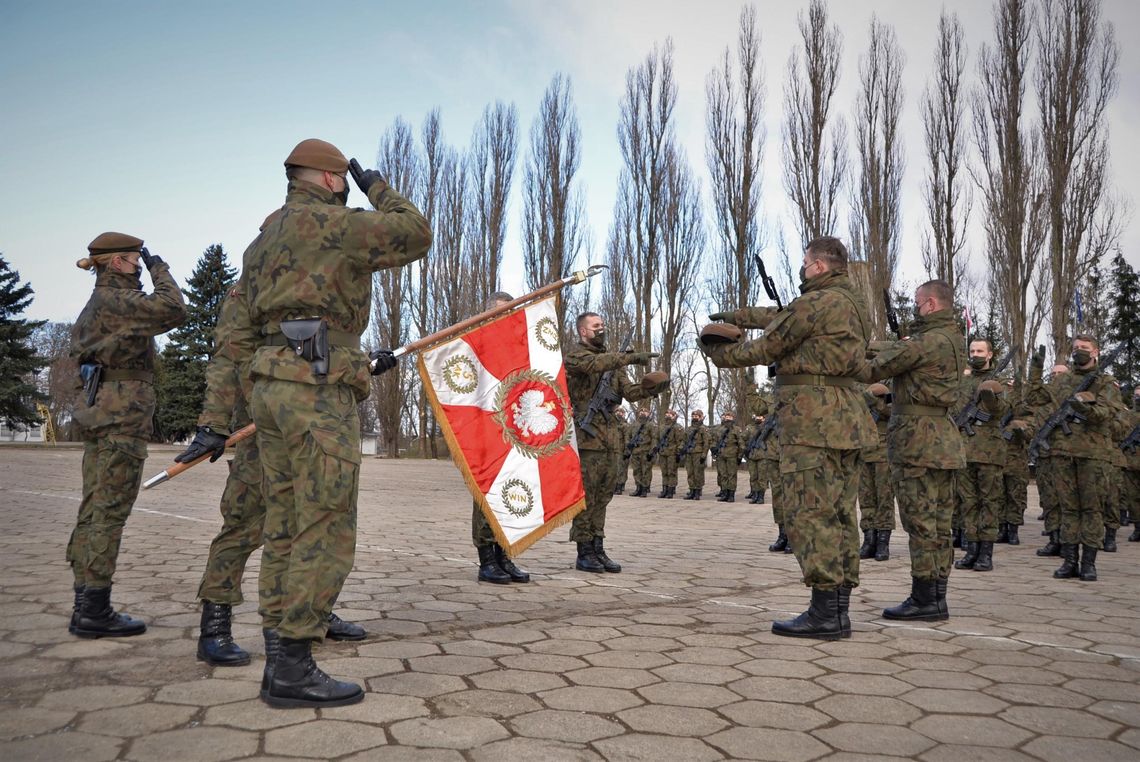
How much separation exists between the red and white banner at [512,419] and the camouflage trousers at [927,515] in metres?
2.23

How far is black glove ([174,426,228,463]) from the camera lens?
362cm

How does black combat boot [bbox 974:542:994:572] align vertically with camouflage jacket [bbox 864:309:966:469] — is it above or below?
below

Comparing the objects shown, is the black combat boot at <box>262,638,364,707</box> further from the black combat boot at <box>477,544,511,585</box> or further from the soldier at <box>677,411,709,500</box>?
the soldier at <box>677,411,709,500</box>

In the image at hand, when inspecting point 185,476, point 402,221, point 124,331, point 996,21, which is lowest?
point 185,476

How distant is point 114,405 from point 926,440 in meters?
4.69

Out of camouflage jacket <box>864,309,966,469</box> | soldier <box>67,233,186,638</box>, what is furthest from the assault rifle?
soldier <box>67,233,186,638</box>

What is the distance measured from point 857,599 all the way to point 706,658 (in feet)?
7.45

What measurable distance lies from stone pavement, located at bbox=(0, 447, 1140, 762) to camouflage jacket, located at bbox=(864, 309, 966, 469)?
39.4 inches

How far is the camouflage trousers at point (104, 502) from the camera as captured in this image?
13.6ft

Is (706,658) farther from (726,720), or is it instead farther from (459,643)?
(459,643)

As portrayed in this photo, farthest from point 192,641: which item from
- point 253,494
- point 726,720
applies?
point 726,720

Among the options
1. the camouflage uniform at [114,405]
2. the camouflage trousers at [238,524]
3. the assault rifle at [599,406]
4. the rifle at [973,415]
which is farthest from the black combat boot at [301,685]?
the rifle at [973,415]

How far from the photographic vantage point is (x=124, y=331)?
4.43 metres

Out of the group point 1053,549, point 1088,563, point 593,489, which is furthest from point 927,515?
point 1053,549
